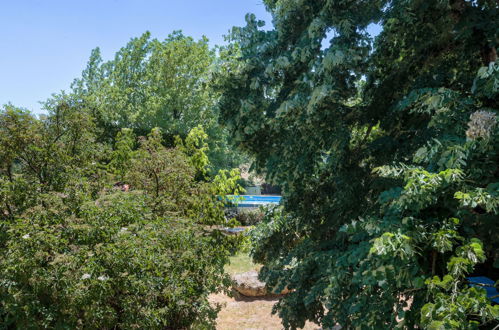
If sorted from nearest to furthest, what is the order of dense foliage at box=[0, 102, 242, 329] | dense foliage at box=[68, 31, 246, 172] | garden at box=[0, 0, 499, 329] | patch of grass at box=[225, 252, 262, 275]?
garden at box=[0, 0, 499, 329] < dense foliage at box=[0, 102, 242, 329] < patch of grass at box=[225, 252, 262, 275] < dense foliage at box=[68, 31, 246, 172]

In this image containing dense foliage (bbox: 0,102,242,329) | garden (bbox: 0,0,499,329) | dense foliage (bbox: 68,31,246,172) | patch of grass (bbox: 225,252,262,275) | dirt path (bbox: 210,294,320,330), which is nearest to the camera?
garden (bbox: 0,0,499,329)

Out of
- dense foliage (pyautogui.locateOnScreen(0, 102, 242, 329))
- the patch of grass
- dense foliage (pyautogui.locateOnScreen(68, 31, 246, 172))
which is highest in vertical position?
dense foliage (pyautogui.locateOnScreen(68, 31, 246, 172))

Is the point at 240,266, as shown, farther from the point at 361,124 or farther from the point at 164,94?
the point at 164,94

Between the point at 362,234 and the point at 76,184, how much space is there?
12.5 feet

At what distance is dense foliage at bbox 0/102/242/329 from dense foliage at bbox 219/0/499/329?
1504 millimetres

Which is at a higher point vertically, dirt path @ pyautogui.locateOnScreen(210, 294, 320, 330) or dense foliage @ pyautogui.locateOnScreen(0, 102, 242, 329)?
dense foliage @ pyautogui.locateOnScreen(0, 102, 242, 329)

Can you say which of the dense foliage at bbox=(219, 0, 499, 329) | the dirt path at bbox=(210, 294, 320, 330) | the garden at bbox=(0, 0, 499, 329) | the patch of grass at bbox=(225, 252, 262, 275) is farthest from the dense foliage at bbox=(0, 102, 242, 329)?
the patch of grass at bbox=(225, 252, 262, 275)

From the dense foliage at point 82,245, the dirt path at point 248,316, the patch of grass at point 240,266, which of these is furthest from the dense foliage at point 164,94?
the dense foliage at point 82,245

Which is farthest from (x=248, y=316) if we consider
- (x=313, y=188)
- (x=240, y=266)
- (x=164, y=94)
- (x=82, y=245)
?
(x=164, y=94)

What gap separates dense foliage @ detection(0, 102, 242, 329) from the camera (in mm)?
4574

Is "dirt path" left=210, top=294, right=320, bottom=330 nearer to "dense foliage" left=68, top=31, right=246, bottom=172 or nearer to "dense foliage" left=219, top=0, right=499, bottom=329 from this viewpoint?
"dense foliage" left=219, top=0, right=499, bottom=329

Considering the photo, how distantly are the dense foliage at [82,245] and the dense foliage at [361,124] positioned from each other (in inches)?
59.2

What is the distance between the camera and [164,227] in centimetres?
580

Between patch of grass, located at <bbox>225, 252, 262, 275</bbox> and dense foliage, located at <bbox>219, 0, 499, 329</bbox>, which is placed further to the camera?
patch of grass, located at <bbox>225, 252, 262, 275</bbox>
